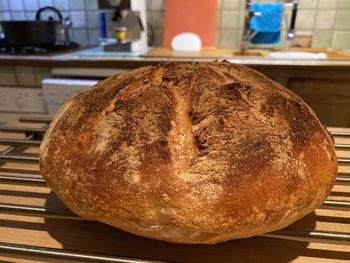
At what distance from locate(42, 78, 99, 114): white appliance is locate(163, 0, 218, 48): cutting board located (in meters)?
0.71

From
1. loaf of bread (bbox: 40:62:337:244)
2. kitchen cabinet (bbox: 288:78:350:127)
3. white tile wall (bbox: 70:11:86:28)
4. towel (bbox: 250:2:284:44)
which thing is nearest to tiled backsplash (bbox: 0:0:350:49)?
white tile wall (bbox: 70:11:86:28)

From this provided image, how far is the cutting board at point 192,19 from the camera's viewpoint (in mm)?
1811

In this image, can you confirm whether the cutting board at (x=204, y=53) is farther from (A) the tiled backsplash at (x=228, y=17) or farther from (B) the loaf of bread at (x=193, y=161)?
(B) the loaf of bread at (x=193, y=161)

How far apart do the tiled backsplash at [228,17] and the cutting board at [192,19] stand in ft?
0.26

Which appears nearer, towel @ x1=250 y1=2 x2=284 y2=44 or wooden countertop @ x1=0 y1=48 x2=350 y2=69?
wooden countertop @ x1=0 y1=48 x2=350 y2=69

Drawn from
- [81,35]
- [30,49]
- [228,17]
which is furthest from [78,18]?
[228,17]

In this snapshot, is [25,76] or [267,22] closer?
[25,76]

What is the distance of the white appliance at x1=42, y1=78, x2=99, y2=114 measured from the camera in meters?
1.38

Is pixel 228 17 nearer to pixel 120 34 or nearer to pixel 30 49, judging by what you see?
pixel 120 34

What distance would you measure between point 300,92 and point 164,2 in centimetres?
105

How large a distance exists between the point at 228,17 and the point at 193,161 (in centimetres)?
167

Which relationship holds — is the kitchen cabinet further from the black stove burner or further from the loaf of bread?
the black stove burner

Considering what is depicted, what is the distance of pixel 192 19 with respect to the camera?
1848mm

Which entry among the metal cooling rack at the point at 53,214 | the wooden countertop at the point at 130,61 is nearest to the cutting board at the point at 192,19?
the wooden countertop at the point at 130,61
